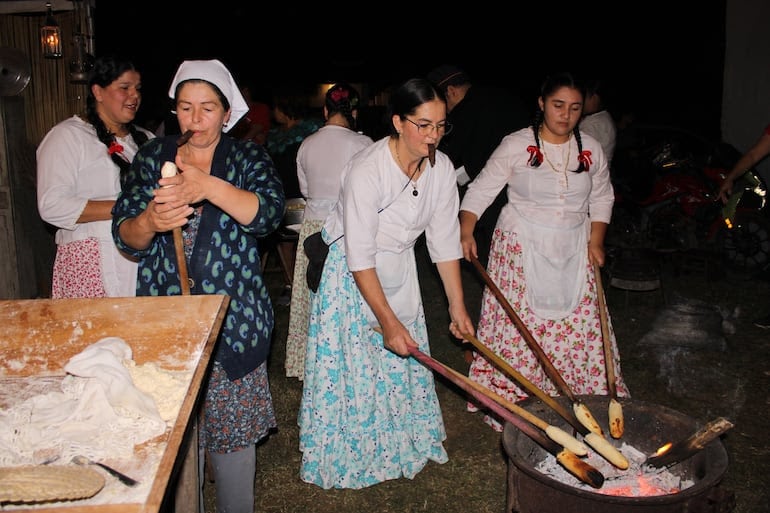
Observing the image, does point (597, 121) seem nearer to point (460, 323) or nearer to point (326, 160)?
point (326, 160)

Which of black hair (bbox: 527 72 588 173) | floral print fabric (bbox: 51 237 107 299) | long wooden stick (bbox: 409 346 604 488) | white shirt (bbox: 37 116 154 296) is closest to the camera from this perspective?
long wooden stick (bbox: 409 346 604 488)

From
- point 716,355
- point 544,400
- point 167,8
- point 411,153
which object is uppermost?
point 167,8

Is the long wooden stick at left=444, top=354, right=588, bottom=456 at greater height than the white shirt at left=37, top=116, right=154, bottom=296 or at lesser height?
lesser

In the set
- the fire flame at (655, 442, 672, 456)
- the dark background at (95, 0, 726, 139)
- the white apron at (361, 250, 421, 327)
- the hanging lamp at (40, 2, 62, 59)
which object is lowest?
the fire flame at (655, 442, 672, 456)

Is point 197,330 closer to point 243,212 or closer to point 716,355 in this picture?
point 243,212

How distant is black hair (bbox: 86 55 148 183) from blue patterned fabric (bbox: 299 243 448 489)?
1.13 metres

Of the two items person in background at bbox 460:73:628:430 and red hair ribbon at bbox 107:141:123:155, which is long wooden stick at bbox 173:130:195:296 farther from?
person in background at bbox 460:73:628:430

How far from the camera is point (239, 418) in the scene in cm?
274

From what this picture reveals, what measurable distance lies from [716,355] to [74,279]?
4.61 meters

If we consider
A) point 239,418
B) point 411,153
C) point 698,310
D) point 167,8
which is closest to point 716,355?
point 698,310

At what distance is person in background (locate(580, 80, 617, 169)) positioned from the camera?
6297mm

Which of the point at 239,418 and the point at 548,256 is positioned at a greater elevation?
the point at 548,256

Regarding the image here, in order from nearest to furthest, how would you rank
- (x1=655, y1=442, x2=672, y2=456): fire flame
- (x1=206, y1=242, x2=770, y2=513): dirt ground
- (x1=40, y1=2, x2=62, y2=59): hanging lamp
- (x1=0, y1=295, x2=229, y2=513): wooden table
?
(x1=0, y1=295, x2=229, y2=513): wooden table < (x1=655, y1=442, x2=672, y2=456): fire flame < (x1=206, y1=242, x2=770, y2=513): dirt ground < (x1=40, y1=2, x2=62, y2=59): hanging lamp

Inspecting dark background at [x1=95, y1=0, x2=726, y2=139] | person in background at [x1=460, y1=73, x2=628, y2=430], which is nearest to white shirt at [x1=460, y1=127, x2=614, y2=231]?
person in background at [x1=460, y1=73, x2=628, y2=430]
